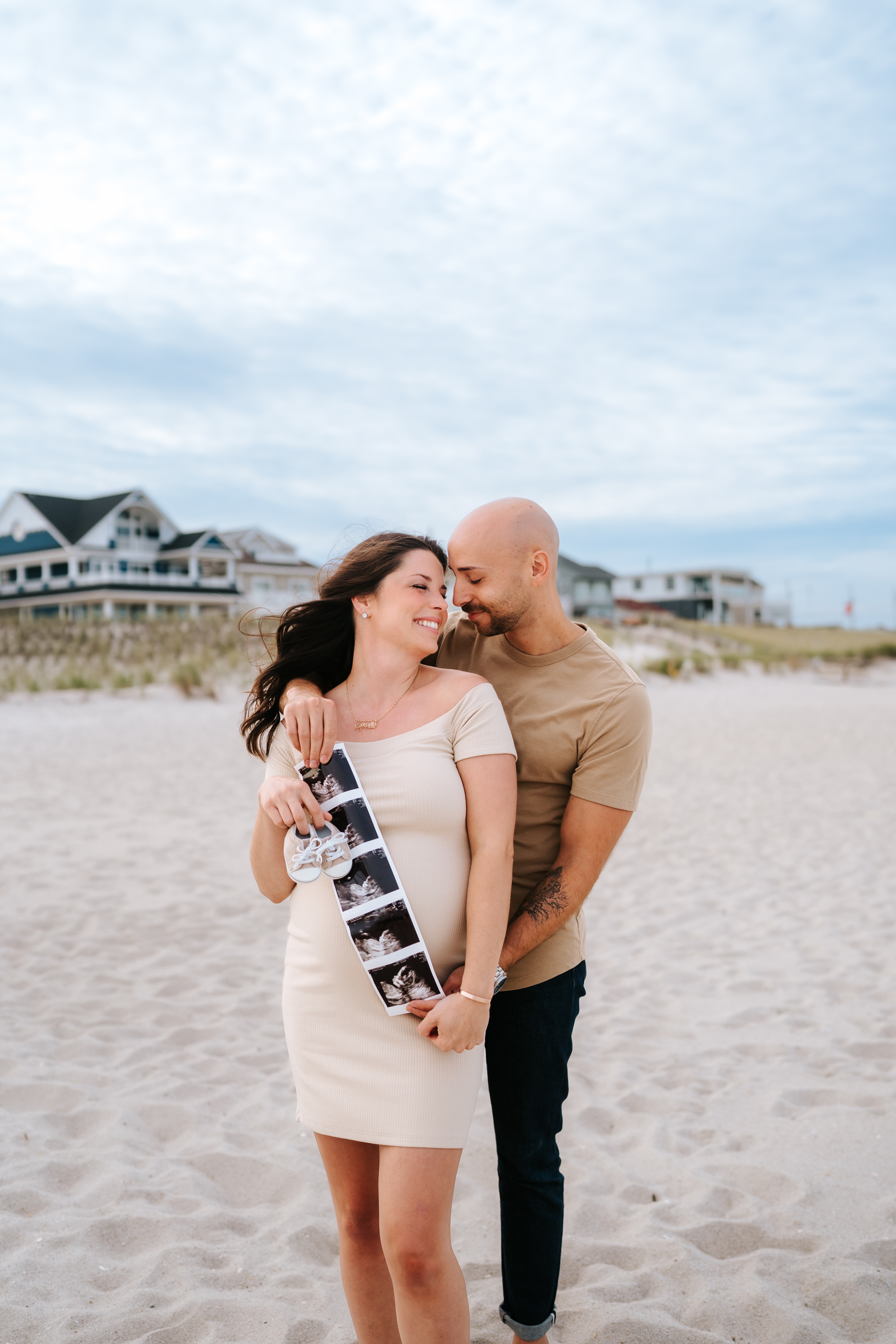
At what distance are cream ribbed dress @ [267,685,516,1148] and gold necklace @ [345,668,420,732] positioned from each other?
6 centimetres

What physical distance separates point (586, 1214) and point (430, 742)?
2057mm

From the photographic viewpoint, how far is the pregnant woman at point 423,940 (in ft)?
5.97

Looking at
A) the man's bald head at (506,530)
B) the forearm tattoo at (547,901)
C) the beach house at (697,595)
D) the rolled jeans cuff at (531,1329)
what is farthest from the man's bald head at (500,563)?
the beach house at (697,595)

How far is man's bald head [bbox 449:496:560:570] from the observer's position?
2107 millimetres

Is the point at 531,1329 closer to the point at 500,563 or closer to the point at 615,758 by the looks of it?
the point at 615,758

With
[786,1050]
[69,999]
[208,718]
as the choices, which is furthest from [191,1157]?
[208,718]

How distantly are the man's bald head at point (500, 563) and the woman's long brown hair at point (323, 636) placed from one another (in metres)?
0.09

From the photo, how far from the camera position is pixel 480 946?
187cm

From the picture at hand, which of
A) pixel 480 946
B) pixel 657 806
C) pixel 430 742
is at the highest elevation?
pixel 430 742

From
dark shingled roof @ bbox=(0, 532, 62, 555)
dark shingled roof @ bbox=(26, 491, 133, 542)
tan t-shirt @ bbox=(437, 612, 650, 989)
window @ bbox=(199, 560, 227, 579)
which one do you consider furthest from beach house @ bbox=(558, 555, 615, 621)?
tan t-shirt @ bbox=(437, 612, 650, 989)

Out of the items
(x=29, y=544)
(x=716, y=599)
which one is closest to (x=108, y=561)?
(x=29, y=544)

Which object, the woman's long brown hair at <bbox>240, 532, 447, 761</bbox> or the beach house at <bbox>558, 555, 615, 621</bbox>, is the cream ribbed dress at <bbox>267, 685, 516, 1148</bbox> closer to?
the woman's long brown hair at <bbox>240, 532, 447, 761</bbox>

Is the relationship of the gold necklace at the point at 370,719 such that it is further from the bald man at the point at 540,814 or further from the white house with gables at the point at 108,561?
the white house with gables at the point at 108,561

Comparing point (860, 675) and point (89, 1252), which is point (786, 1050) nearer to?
point (89, 1252)
